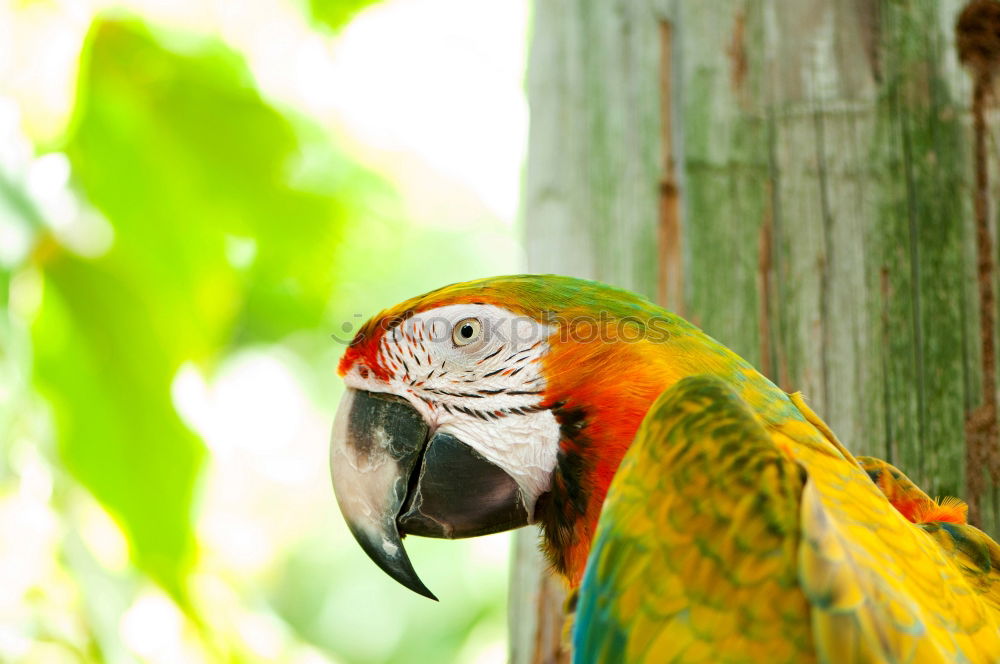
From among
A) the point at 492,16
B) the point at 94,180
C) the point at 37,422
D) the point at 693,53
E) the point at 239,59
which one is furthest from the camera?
the point at 492,16

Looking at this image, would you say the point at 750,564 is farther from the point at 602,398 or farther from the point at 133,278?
the point at 133,278

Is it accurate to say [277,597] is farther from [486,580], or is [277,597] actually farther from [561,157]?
[561,157]

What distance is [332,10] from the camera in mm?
1891

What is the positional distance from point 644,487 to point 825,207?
778 mm

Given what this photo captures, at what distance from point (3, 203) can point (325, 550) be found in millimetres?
10953

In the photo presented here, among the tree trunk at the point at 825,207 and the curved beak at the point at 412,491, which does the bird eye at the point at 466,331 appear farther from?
the tree trunk at the point at 825,207

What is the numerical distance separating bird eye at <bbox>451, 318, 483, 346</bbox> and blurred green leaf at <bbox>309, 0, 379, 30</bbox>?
2.72ft

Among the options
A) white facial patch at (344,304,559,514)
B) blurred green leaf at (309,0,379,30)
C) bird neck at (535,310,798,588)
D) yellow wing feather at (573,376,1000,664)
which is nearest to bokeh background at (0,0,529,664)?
blurred green leaf at (309,0,379,30)

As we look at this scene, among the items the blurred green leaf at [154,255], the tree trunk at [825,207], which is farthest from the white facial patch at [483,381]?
the blurred green leaf at [154,255]

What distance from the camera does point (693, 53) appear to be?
1.67 metres

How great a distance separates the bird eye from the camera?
1508 mm

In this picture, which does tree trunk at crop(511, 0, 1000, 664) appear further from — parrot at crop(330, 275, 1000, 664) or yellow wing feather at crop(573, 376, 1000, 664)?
yellow wing feather at crop(573, 376, 1000, 664)

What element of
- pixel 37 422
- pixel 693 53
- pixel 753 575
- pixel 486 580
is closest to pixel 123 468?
pixel 37 422

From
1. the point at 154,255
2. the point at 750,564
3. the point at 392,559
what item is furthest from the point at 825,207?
the point at 154,255
